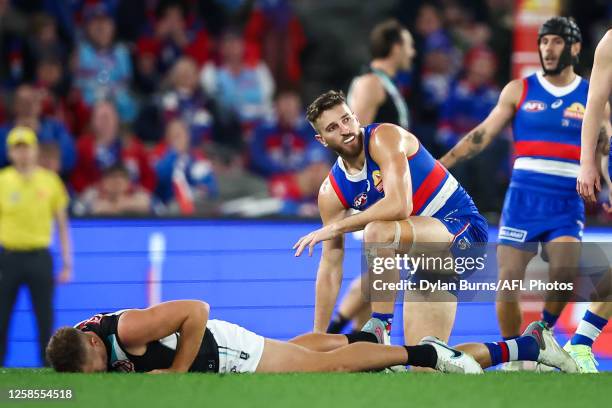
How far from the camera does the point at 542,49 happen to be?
25.6 feet

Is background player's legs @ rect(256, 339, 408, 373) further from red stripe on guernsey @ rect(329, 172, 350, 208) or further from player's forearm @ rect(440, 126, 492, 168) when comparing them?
player's forearm @ rect(440, 126, 492, 168)

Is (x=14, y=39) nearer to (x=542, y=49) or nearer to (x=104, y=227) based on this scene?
(x=104, y=227)

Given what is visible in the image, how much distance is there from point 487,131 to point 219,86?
19.7 feet

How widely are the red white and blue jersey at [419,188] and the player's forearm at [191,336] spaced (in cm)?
130

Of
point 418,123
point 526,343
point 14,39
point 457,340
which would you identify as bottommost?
point 457,340

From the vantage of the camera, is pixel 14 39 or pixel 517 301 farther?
pixel 14 39

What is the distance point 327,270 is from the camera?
7.29 m

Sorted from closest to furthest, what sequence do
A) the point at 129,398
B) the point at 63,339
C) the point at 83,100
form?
the point at 129,398 < the point at 63,339 < the point at 83,100

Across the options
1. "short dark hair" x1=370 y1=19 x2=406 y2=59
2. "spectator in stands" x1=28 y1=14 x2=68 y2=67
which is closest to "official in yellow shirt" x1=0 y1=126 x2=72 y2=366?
"short dark hair" x1=370 y1=19 x2=406 y2=59

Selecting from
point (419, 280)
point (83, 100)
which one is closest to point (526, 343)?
point (419, 280)

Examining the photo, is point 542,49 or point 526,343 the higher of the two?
point 542,49

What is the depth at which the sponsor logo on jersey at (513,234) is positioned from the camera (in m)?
7.86

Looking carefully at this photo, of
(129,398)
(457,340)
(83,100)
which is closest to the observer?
(129,398)

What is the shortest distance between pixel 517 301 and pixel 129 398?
334cm
